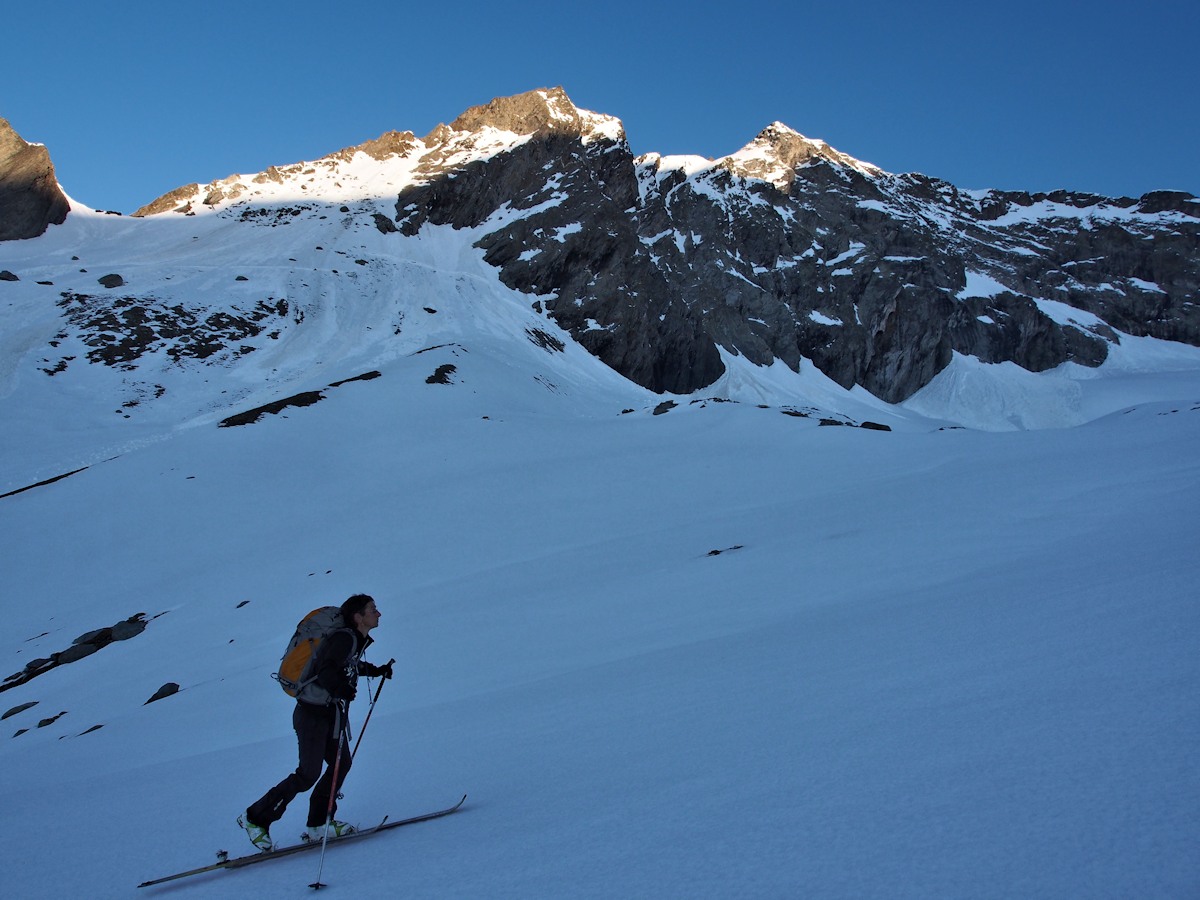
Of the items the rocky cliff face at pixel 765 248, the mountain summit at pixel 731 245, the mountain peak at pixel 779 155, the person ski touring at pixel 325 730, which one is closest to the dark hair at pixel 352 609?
the person ski touring at pixel 325 730

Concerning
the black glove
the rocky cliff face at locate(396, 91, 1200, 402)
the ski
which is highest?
the rocky cliff face at locate(396, 91, 1200, 402)

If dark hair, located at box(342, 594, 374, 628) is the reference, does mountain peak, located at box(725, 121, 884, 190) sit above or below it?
above

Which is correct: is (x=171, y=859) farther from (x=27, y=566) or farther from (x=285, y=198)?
(x=285, y=198)

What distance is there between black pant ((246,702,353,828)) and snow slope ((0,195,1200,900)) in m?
0.33

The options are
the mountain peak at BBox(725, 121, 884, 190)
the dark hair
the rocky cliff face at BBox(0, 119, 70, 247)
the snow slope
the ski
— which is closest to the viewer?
the snow slope

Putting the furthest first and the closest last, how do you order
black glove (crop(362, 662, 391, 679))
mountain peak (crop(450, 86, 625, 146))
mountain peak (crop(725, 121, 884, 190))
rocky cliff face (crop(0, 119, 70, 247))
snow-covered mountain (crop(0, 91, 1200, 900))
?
mountain peak (crop(725, 121, 884, 190)), mountain peak (crop(450, 86, 625, 146)), rocky cliff face (crop(0, 119, 70, 247)), black glove (crop(362, 662, 391, 679)), snow-covered mountain (crop(0, 91, 1200, 900))

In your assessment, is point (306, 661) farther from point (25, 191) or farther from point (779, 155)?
point (779, 155)

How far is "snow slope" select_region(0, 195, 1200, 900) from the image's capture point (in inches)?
119

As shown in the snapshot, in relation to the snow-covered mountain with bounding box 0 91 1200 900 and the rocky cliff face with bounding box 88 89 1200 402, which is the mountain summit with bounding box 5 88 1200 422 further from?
the snow-covered mountain with bounding box 0 91 1200 900

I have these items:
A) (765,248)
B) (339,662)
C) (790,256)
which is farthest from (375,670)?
(790,256)

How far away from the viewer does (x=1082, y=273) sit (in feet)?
419

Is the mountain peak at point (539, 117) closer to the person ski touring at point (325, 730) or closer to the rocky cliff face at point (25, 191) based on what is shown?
the rocky cliff face at point (25, 191)

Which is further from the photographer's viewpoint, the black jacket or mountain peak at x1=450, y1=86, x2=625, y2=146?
mountain peak at x1=450, y1=86, x2=625, y2=146

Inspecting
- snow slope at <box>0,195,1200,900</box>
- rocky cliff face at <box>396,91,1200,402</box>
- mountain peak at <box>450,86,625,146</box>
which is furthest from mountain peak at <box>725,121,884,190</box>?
snow slope at <box>0,195,1200,900</box>
